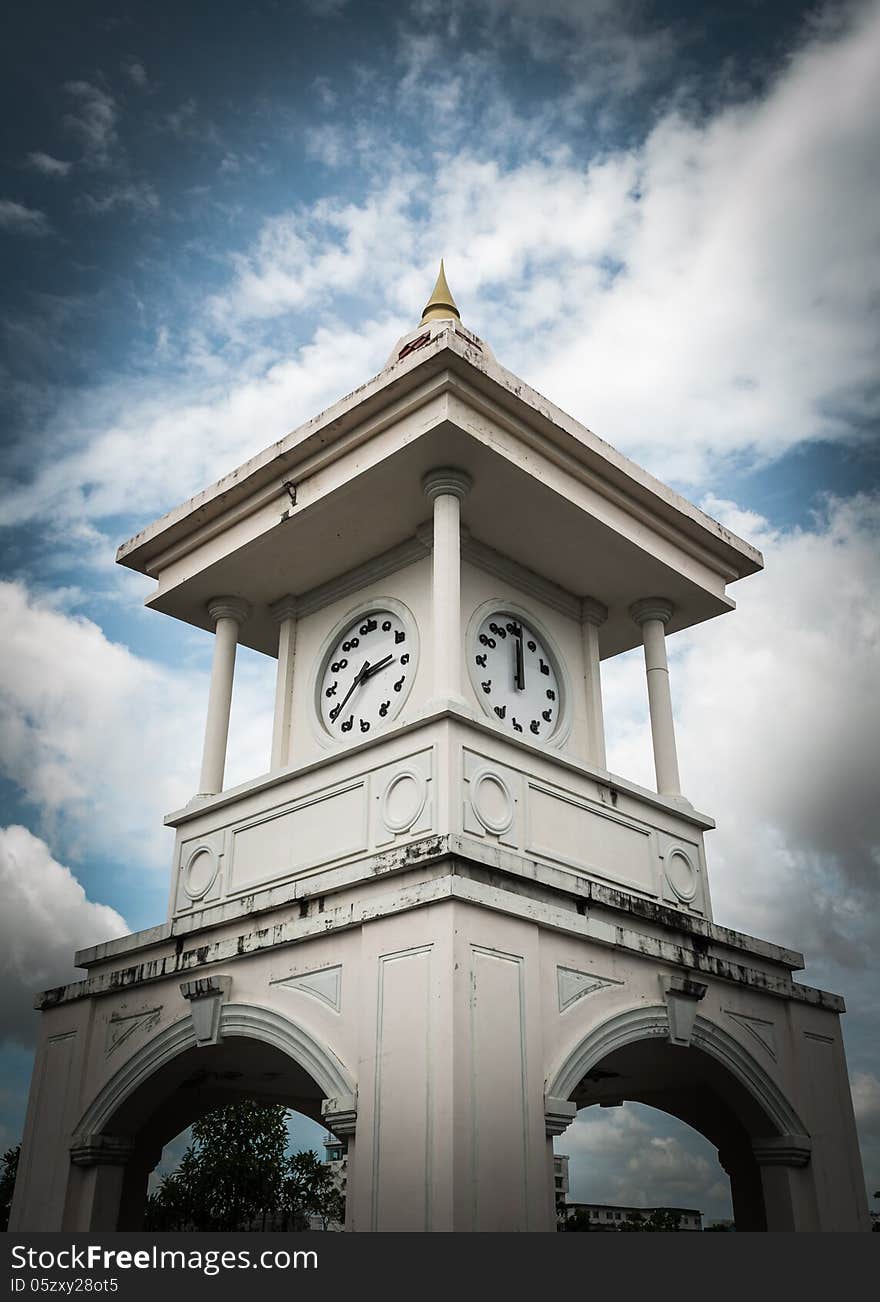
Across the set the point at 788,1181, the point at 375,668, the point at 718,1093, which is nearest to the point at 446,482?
the point at 375,668

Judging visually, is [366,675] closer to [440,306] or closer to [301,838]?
[301,838]

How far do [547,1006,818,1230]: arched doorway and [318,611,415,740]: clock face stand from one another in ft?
12.8

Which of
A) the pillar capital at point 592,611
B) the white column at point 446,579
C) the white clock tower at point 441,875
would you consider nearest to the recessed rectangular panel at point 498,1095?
the white clock tower at point 441,875

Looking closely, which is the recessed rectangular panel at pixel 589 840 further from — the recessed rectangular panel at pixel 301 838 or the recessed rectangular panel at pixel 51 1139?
the recessed rectangular panel at pixel 51 1139

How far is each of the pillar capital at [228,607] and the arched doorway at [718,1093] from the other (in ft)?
20.9

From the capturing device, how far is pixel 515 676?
12.4 meters

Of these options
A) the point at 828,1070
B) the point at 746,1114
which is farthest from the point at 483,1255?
the point at 828,1070

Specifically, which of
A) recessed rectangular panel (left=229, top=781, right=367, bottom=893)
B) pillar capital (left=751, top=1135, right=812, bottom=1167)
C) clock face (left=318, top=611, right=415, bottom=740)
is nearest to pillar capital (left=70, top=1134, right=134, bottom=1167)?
recessed rectangular panel (left=229, top=781, right=367, bottom=893)

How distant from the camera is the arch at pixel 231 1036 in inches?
354

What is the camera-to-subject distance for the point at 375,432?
37.2 ft

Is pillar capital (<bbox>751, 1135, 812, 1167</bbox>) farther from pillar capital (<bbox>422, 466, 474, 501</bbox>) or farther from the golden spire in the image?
the golden spire

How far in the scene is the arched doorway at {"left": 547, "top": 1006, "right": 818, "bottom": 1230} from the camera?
988 centimetres

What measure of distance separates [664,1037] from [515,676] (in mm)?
3937

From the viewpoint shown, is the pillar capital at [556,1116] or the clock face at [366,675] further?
the clock face at [366,675]
